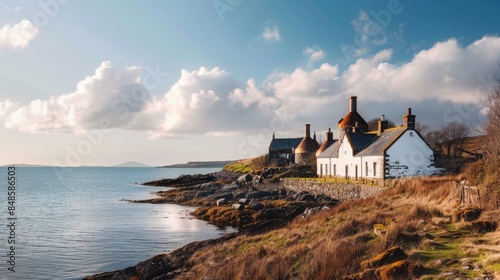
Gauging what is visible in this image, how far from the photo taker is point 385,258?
482 inches

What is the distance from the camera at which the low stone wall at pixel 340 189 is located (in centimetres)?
3488

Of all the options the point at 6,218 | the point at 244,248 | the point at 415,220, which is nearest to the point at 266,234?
the point at 244,248

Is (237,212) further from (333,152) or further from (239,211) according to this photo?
(333,152)

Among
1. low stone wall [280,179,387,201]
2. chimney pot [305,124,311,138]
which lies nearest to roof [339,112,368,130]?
low stone wall [280,179,387,201]

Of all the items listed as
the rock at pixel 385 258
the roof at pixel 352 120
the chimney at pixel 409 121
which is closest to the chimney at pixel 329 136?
the roof at pixel 352 120

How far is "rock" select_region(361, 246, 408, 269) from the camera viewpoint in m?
12.1

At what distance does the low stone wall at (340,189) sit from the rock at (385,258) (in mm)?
19877

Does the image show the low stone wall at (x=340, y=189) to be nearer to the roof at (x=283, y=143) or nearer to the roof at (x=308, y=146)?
the roof at (x=308, y=146)

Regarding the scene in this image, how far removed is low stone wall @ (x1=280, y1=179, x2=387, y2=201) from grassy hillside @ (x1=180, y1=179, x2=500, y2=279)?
12.3 m

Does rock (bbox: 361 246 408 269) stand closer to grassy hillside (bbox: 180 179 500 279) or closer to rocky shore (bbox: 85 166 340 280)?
grassy hillside (bbox: 180 179 500 279)

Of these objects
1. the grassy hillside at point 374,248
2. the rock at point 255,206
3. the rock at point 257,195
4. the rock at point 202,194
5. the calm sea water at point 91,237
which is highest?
the grassy hillside at point 374,248

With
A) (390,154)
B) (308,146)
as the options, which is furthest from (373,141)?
(308,146)

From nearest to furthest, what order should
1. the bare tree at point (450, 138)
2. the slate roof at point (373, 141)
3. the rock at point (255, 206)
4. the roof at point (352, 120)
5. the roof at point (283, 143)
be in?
1. the rock at point (255, 206)
2. the slate roof at point (373, 141)
3. the roof at point (352, 120)
4. the bare tree at point (450, 138)
5. the roof at point (283, 143)

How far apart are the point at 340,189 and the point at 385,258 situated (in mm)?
28357
